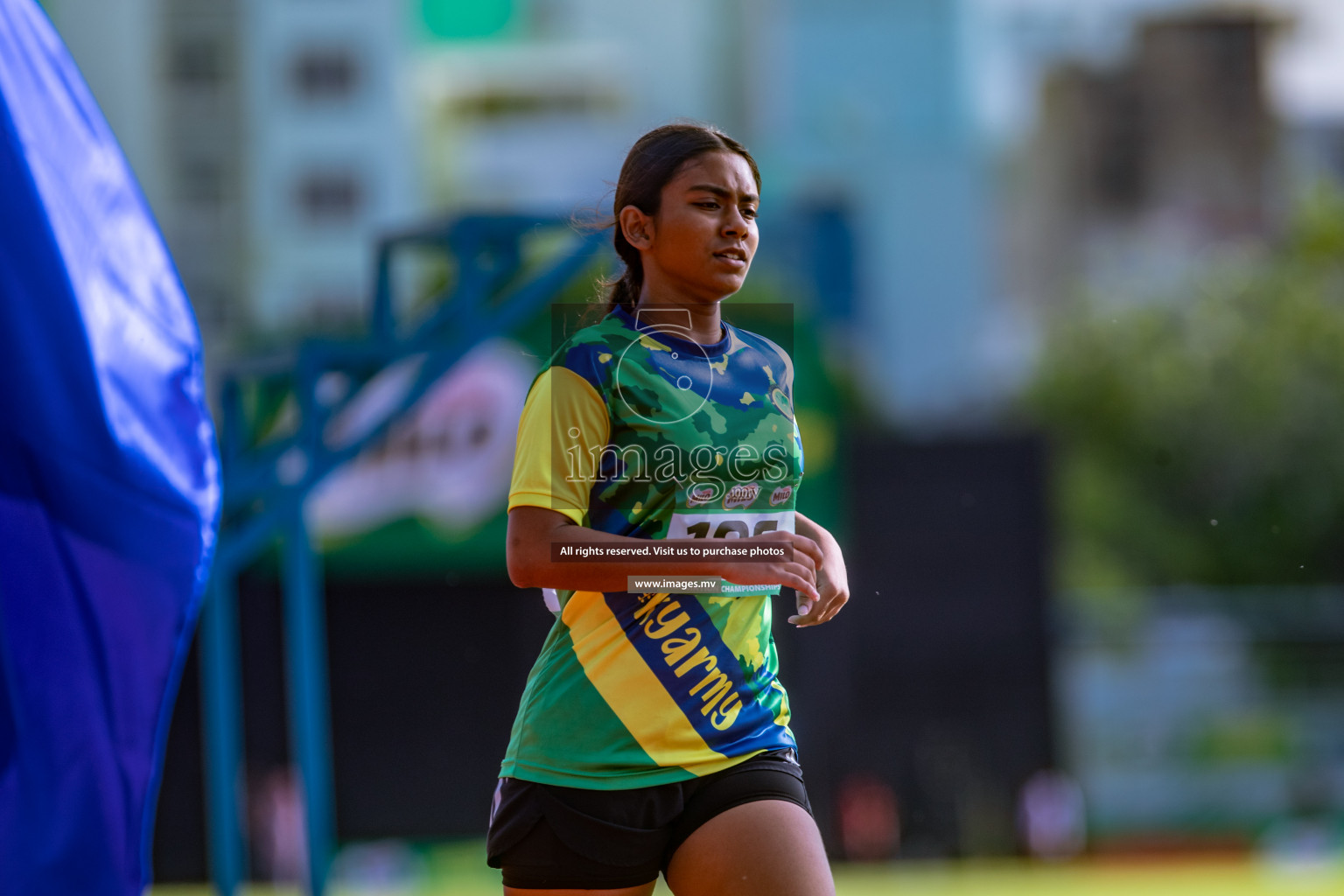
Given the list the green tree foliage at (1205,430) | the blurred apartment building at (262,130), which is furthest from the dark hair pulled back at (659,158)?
the blurred apartment building at (262,130)

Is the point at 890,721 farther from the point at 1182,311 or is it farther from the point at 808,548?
the point at 1182,311

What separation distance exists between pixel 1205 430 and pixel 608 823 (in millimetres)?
26026

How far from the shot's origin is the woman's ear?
1907mm

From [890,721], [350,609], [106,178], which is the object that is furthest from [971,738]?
[106,178]

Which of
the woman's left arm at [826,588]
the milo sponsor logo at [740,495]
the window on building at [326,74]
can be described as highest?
the window on building at [326,74]

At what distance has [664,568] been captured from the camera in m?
1.86

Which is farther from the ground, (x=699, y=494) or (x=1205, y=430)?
(x=699, y=494)

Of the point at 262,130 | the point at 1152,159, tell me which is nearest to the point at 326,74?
the point at 262,130

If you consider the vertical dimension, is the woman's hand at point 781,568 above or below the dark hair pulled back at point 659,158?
below

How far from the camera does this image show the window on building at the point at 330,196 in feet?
117

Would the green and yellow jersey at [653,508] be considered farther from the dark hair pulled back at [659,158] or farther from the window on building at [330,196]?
the window on building at [330,196]

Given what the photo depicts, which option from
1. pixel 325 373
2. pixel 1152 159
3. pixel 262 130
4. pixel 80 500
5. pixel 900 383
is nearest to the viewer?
pixel 80 500

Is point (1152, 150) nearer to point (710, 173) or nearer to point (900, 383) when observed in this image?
point (900, 383)

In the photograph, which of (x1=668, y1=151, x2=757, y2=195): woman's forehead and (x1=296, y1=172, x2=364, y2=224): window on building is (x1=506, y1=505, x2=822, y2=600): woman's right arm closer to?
(x1=668, y1=151, x2=757, y2=195): woman's forehead
